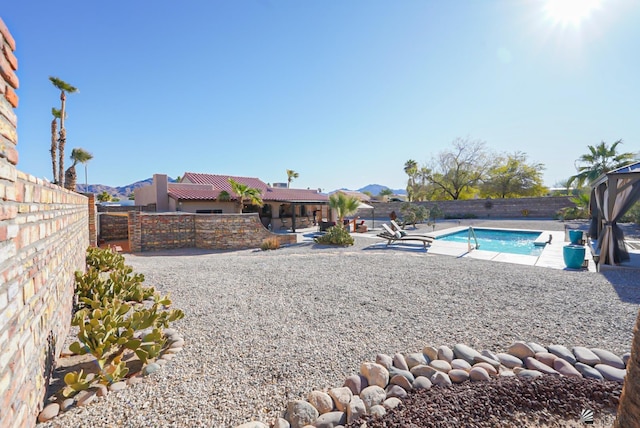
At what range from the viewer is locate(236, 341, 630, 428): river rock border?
2461 millimetres

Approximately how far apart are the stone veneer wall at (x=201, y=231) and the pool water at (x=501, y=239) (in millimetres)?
10438

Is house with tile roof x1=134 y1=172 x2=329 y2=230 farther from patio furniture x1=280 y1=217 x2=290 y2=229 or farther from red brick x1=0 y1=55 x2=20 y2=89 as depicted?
red brick x1=0 y1=55 x2=20 y2=89

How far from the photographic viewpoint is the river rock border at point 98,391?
7.86ft

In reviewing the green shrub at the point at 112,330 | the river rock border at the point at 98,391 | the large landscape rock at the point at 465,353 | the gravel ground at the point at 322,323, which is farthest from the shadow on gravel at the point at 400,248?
the river rock border at the point at 98,391

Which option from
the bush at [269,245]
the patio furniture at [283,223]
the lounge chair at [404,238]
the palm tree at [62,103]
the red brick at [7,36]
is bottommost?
the bush at [269,245]

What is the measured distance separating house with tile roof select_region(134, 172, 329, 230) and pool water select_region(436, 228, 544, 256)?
1022 cm

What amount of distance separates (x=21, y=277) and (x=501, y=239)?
1928 cm

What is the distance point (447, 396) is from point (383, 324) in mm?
1822

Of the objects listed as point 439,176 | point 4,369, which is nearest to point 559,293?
point 4,369

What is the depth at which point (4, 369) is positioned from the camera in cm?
159

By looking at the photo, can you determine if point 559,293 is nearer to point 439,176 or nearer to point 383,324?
point 383,324

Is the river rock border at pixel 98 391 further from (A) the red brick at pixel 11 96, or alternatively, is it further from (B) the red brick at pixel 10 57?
(B) the red brick at pixel 10 57

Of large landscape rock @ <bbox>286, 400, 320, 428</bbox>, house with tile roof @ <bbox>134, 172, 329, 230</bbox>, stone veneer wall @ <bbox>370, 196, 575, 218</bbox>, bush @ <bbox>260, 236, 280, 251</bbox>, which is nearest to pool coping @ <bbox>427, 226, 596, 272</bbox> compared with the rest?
bush @ <bbox>260, 236, 280, 251</bbox>

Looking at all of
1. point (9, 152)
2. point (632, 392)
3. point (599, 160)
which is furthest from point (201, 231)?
point (599, 160)
